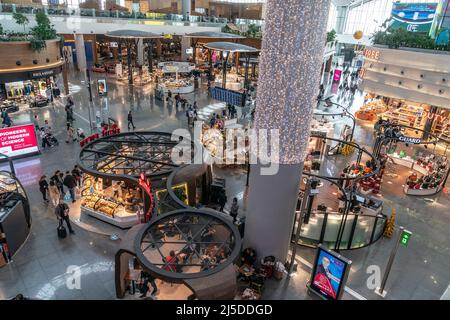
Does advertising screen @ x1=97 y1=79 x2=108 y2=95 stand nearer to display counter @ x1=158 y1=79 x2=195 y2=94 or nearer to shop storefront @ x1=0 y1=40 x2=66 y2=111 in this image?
shop storefront @ x1=0 y1=40 x2=66 y2=111

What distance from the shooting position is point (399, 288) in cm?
998

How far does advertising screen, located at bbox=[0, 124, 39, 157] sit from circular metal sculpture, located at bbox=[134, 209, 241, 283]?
10453 millimetres

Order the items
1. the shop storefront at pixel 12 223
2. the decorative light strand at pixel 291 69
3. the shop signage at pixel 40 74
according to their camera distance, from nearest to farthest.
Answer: the decorative light strand at pixel 291 69, the shop storefront at pixel 12 223, the shop signage at pixel 40 74

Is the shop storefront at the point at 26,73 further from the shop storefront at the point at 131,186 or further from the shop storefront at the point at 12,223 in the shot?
the shop storefront at the point at 12,223

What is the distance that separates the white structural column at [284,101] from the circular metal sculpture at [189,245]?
1.34 metres

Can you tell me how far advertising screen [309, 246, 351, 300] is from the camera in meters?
8.63

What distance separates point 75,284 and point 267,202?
232 inches

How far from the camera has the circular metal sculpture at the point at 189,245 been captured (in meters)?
7.68

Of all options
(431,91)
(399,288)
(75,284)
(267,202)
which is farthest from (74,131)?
(431,91)

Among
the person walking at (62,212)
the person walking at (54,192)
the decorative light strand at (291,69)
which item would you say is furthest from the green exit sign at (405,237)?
the person walking at (54,192)

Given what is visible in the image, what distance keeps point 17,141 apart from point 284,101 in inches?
567

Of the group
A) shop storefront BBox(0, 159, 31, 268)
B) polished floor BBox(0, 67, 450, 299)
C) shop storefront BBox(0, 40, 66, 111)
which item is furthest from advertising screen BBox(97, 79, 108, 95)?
shop storefront BBox(0, 159, 31, 268)

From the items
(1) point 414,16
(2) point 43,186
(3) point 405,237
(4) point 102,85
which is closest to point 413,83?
(1) point 414,16
